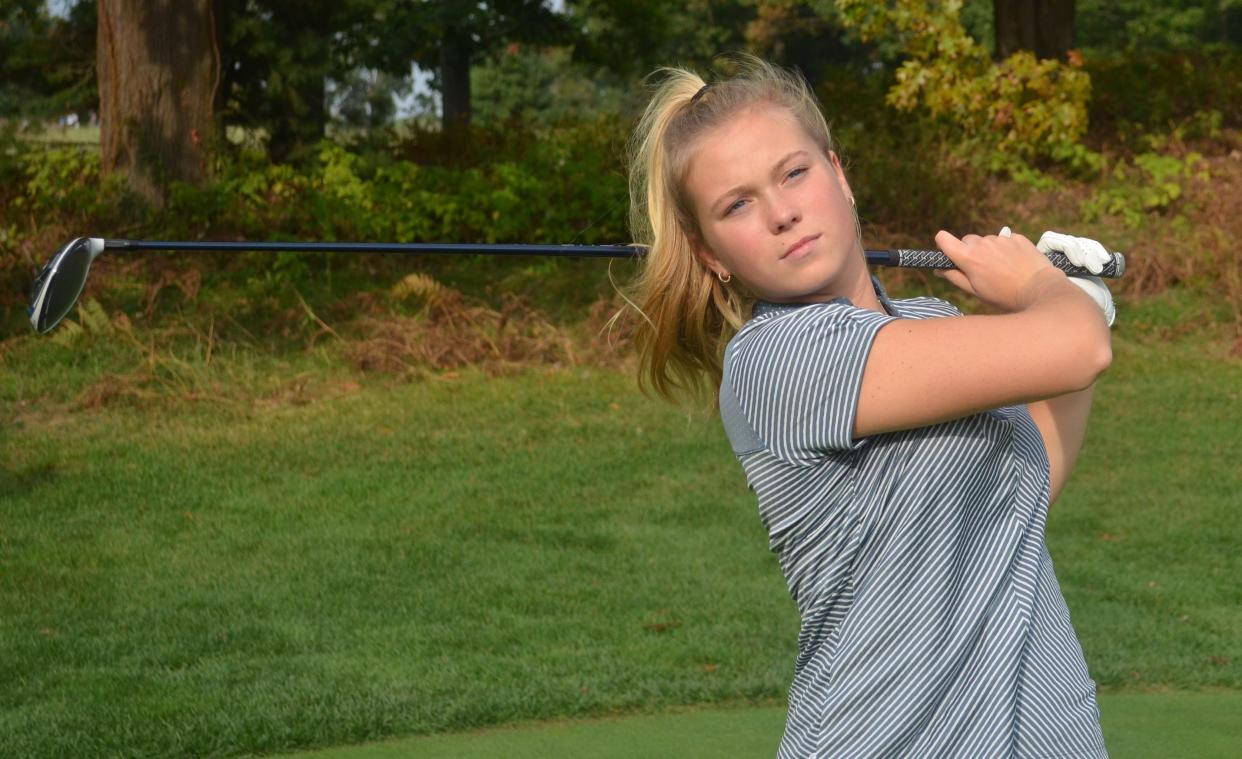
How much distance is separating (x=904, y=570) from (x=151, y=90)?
1022 cm

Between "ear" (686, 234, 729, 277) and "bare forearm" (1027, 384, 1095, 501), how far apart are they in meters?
0.49

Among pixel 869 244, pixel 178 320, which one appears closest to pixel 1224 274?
pixel 869 244

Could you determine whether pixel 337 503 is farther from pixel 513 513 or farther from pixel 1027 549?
pixel 1027 549

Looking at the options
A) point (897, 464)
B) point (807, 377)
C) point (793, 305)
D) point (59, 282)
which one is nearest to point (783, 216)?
point (793, 305)

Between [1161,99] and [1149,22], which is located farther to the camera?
[1149,22]

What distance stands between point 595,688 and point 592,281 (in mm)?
6911

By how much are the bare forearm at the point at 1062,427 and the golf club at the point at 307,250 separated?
0.19 meters

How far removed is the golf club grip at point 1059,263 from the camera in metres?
2.28

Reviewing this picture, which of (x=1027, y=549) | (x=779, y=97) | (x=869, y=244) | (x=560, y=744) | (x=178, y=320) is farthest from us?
(x=869, y=244)

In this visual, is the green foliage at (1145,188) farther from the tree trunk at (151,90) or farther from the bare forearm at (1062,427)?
the bare forearm at (1062,427)

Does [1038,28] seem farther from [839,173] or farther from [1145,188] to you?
[839,173]

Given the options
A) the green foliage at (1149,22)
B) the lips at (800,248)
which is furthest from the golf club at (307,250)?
the green foliage at (1149,22)

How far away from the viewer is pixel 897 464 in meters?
1.87

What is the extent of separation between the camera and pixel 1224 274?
10.7 m
